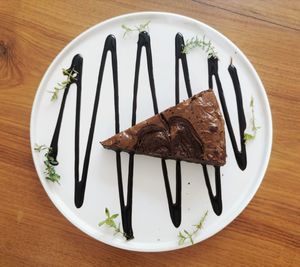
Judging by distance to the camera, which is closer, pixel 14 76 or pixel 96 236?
pixel 96 236

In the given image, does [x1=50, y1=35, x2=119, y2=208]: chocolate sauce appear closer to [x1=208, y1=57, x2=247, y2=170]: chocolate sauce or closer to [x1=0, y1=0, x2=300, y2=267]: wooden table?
[x1=0, y1=0, x2=300, y2=267]: wooden table

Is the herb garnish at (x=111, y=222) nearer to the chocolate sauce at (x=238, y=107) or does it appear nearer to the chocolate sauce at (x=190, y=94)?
the chocolate sauce at (x=190, y=94)

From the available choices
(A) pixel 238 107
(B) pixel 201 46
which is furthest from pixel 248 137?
(B) pixel 201 46

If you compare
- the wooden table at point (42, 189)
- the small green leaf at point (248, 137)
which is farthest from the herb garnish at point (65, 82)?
the small green leaf at point (248, 137)

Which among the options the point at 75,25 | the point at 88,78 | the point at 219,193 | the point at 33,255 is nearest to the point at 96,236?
the point at 33,255

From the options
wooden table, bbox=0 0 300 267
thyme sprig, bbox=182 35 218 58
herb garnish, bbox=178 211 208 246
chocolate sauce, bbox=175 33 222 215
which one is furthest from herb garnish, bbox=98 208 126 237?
thyme sprig, bbox=182 35 218 58

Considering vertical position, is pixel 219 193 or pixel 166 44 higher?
pixel 166 44

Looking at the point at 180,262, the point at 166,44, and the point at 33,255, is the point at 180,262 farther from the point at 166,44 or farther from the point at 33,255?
the point at 166,44
